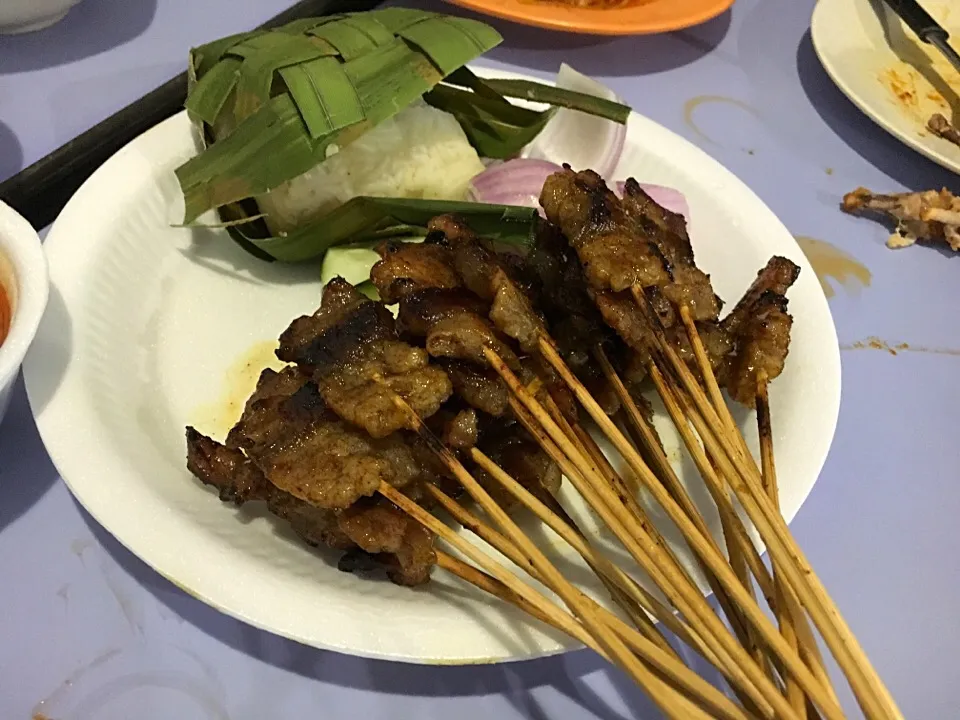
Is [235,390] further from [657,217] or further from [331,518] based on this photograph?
[657,217]

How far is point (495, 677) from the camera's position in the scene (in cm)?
150

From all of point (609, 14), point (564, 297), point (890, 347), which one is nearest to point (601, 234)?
point (564, 297)

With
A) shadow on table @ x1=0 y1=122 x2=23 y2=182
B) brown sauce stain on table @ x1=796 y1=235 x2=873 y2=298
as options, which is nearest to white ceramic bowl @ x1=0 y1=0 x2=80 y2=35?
shadow on table @ x1=0 y1=122 x2=23 y2=182

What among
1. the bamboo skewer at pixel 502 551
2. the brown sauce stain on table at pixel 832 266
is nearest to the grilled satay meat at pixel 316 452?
the bamboo skewer at pixel 502 551

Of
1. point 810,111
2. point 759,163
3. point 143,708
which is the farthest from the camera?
point 810,111

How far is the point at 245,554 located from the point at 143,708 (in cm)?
32

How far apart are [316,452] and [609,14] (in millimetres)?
2126

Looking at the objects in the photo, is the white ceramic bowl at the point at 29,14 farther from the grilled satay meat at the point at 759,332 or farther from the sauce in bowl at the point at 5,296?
the grilled satay meat at the point at 759,332

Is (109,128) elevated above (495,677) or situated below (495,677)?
above

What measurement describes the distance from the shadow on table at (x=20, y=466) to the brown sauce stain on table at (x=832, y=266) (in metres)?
2.10

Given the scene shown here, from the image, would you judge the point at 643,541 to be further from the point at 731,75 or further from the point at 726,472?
the point at 731,75

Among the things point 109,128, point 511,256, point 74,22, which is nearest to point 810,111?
point 511,256

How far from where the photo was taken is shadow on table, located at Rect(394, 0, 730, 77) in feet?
9.47

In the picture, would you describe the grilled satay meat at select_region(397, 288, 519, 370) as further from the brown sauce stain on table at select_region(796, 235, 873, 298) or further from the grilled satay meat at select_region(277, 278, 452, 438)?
the brown sauce stain on table at select_region(796, 235, 873, 298)
